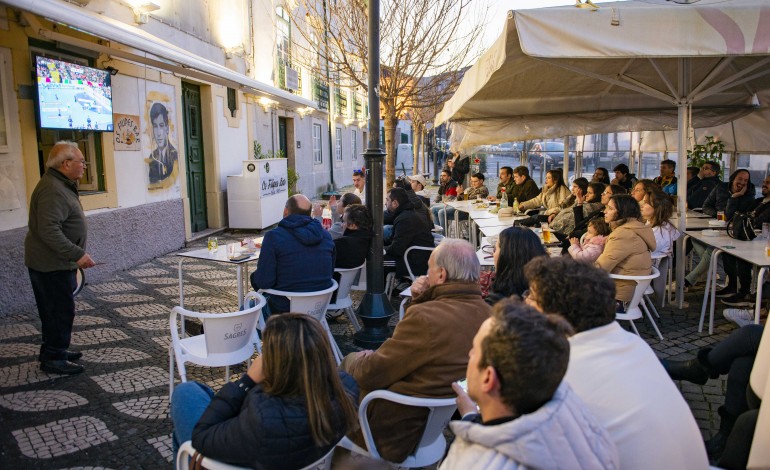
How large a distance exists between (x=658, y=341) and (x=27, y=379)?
4.97 m

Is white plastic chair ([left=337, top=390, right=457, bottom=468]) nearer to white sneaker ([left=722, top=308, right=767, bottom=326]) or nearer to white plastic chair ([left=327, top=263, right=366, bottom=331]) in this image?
white plastic chair ([left=327, top=263, right=366, bottom=331])

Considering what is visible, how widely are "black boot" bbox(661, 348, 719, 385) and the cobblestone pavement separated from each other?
40 cm

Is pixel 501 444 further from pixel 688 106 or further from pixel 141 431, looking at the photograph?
pixel 688 106

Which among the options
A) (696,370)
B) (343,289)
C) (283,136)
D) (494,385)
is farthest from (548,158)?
(494,385)

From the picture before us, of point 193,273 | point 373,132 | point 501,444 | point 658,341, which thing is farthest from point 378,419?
point 193,273

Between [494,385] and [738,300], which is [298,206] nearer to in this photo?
[494,385]

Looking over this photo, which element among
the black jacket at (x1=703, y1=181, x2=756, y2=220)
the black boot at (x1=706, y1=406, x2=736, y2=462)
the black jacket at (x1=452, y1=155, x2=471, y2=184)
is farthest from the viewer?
the black jacket at (x1=452, y1=155, x2=471, y2=184)

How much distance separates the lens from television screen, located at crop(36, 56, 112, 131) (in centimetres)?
618

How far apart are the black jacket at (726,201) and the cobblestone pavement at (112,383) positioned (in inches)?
53.8

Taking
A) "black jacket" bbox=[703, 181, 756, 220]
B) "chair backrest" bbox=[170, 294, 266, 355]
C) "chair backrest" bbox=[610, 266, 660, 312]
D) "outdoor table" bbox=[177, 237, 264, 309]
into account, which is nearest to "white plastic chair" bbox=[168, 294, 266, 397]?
"chair backrest" bbox=[170, 294, 266, 355]

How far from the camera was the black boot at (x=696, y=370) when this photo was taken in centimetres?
314

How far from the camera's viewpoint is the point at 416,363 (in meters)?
2.44

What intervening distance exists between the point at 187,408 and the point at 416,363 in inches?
38.2

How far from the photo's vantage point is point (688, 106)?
5.85 m
